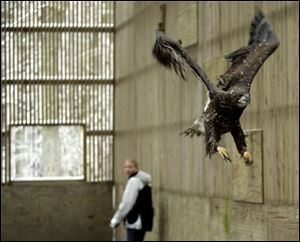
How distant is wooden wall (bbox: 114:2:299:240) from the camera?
1172 centimetres

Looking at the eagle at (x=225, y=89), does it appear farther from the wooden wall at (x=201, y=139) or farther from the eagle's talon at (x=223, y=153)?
→ the wooden wall at (x=201, y=139)

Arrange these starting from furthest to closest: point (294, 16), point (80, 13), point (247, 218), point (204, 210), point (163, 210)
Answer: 1. point (80, 13)
2. point (163, 210)
3. point (204, 210)
4. point (247, 218)
5. point (294, 16)

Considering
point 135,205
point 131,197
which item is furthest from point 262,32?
point 135,205

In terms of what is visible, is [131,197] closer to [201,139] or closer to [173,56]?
A: [201,139]

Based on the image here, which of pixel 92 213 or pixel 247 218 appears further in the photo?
pixel 92 213

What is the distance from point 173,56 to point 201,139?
11098 millimetres

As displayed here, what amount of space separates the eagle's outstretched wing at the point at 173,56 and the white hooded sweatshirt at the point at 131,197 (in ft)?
28.8

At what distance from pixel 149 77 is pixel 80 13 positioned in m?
3.06

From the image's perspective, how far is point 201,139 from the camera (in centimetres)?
1532

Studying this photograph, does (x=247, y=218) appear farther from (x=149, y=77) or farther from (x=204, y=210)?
(x=149, y=77)

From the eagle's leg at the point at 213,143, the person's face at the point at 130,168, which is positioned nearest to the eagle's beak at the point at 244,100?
the eagle's leg at the point at 213,143

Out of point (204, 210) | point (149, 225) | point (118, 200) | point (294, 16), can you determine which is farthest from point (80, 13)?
point (294, 16)

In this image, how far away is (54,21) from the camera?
21.0 meters

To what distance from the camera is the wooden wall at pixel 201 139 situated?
1172 cm
